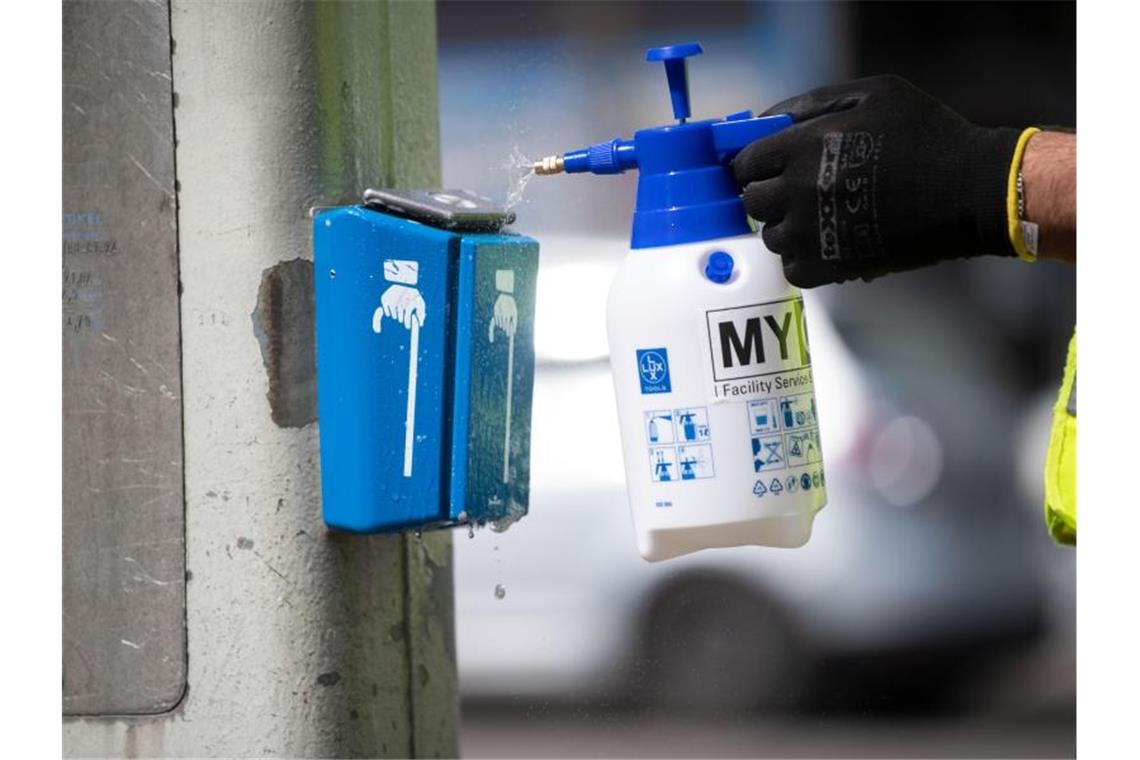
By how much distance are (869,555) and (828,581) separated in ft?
0.38

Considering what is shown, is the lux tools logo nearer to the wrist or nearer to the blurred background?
the wrist

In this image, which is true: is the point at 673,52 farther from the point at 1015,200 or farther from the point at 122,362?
the point at 122,362

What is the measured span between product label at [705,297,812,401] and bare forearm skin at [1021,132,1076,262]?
0.21m

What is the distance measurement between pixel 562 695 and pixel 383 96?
2353 mm

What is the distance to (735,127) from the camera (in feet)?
4.14

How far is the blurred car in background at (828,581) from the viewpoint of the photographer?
3398 mm

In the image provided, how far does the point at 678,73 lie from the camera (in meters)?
1.27

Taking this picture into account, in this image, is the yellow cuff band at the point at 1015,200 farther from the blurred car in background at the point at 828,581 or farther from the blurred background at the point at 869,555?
the blurred car in background at the point at 828,581

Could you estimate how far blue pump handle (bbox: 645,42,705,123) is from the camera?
1.26 m

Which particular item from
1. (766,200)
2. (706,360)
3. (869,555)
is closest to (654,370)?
(706,360)

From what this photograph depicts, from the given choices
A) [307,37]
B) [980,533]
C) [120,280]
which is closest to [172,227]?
[120,280]

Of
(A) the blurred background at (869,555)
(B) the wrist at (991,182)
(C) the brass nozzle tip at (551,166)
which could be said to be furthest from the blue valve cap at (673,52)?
(A) the blurred background at (869,555)

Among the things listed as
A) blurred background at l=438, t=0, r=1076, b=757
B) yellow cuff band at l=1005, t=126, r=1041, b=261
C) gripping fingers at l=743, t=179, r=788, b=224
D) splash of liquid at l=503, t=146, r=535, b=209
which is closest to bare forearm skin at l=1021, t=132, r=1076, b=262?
yellow cuff band at l=1005, t=126, r=1041, b=261

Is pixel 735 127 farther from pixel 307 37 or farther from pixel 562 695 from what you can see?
pixel 562 695
